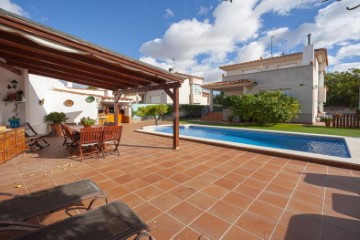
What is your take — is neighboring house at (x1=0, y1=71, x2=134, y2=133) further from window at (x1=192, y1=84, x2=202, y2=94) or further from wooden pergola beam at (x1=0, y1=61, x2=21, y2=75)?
window at (x1=192, y1=84, x2=202, y2=94)

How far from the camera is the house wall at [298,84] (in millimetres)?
14297

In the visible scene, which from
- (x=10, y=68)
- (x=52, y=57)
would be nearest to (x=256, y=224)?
(x=52, y=57)

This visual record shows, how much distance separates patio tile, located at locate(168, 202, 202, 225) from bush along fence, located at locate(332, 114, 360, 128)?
A: 15222 mm

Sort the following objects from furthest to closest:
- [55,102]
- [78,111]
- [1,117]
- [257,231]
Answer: [78,111]
[55,102]
[1,117]
[257,231]

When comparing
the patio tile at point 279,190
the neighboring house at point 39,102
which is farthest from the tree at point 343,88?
the neighboring house at point 39,102

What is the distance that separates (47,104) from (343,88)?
123ft

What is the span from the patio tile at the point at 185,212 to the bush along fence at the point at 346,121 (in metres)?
15.2

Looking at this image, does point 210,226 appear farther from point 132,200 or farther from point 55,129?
point 55,129

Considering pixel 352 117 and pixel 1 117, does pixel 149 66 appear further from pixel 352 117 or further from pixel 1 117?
pixel 352 117

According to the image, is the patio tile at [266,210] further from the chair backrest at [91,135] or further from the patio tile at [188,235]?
the chair backrest at [91,135]

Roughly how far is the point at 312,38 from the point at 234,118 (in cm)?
1097

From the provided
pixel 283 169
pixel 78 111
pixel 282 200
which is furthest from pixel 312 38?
pixel 78 111

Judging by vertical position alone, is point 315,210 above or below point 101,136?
below

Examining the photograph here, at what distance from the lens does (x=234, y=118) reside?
56.6ft
